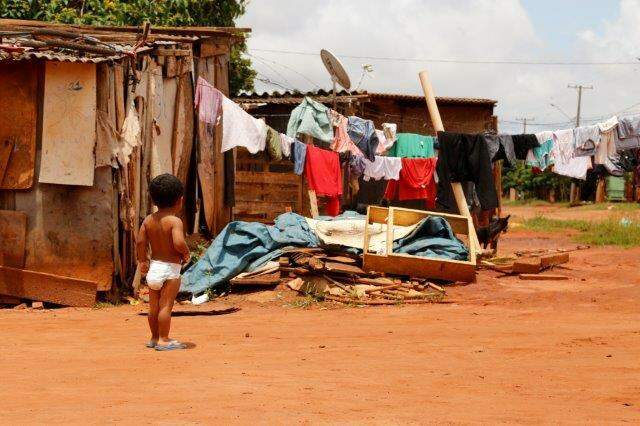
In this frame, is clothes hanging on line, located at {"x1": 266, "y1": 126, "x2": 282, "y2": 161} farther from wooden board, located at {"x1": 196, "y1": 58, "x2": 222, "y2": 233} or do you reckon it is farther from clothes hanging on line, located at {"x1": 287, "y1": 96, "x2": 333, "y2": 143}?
clothes hanging on line, located at {"x1": 287, "y1": 96, "x2": 333, "y2": 143}

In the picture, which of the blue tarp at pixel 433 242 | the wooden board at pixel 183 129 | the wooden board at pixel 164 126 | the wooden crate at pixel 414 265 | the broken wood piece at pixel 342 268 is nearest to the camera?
the broken wood piece at pixel 342 268

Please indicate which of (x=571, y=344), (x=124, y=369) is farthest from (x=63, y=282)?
(x=571, y=344)

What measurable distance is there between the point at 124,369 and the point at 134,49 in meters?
5.06

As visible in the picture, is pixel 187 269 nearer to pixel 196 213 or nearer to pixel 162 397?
pixel 196 213

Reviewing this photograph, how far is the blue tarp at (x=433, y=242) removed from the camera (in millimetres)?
11211

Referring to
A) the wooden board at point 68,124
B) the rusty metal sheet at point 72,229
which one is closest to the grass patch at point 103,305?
the rusty metal sheet at point 72,229

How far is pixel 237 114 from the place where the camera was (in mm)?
12750

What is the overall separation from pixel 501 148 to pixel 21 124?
8893 mm

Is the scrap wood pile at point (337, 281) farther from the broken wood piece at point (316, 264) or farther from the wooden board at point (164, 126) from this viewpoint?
the wooden board at point (164, 126)

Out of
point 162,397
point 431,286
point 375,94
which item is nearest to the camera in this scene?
Result: point 162,397

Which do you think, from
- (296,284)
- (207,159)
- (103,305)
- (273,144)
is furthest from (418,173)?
(103,305)

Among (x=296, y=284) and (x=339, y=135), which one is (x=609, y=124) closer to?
(x=339, y=135)

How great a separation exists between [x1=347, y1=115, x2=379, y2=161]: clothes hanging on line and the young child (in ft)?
32.0

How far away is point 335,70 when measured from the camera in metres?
16.7
